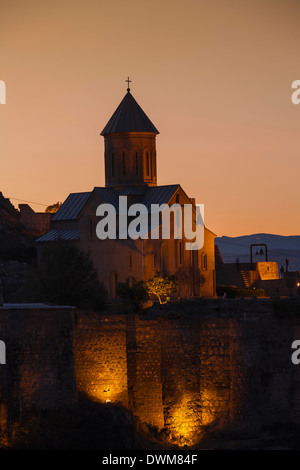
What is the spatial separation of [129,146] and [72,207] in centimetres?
589

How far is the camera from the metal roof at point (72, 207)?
62.5m

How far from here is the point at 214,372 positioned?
4284 centimetres

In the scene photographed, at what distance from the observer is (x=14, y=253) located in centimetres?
6562

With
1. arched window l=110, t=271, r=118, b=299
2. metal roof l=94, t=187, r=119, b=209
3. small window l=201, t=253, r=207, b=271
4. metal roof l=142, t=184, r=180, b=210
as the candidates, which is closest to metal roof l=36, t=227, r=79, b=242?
metal roof l=94, t=187, r=119, b=209

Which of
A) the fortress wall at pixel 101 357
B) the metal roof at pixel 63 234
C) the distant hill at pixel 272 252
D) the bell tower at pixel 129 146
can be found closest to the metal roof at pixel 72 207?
the metal roof at pixel 63 234

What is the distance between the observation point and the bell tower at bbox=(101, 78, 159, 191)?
59812 millimetres

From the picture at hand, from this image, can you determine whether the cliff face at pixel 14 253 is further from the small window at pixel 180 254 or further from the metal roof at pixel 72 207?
the small window at pixel 180 254

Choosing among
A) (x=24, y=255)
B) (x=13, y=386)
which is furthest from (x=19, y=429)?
(x=24, y=255)

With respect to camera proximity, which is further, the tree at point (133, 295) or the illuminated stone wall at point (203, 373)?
the tree at point (133, 295)

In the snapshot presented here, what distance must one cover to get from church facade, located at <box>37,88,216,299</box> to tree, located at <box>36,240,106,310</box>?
633cm

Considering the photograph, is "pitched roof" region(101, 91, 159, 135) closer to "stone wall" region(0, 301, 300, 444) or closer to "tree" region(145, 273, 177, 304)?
"tree" region(145, 273, 177, 304)

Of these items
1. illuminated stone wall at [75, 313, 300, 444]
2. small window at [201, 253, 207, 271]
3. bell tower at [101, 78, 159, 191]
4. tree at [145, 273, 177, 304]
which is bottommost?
illuminated stone wall at [75, 313, 300, 444]

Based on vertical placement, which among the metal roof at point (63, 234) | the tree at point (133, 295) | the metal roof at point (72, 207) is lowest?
the tree at point (133, 295)

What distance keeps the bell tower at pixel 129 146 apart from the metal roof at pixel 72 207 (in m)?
2.79
